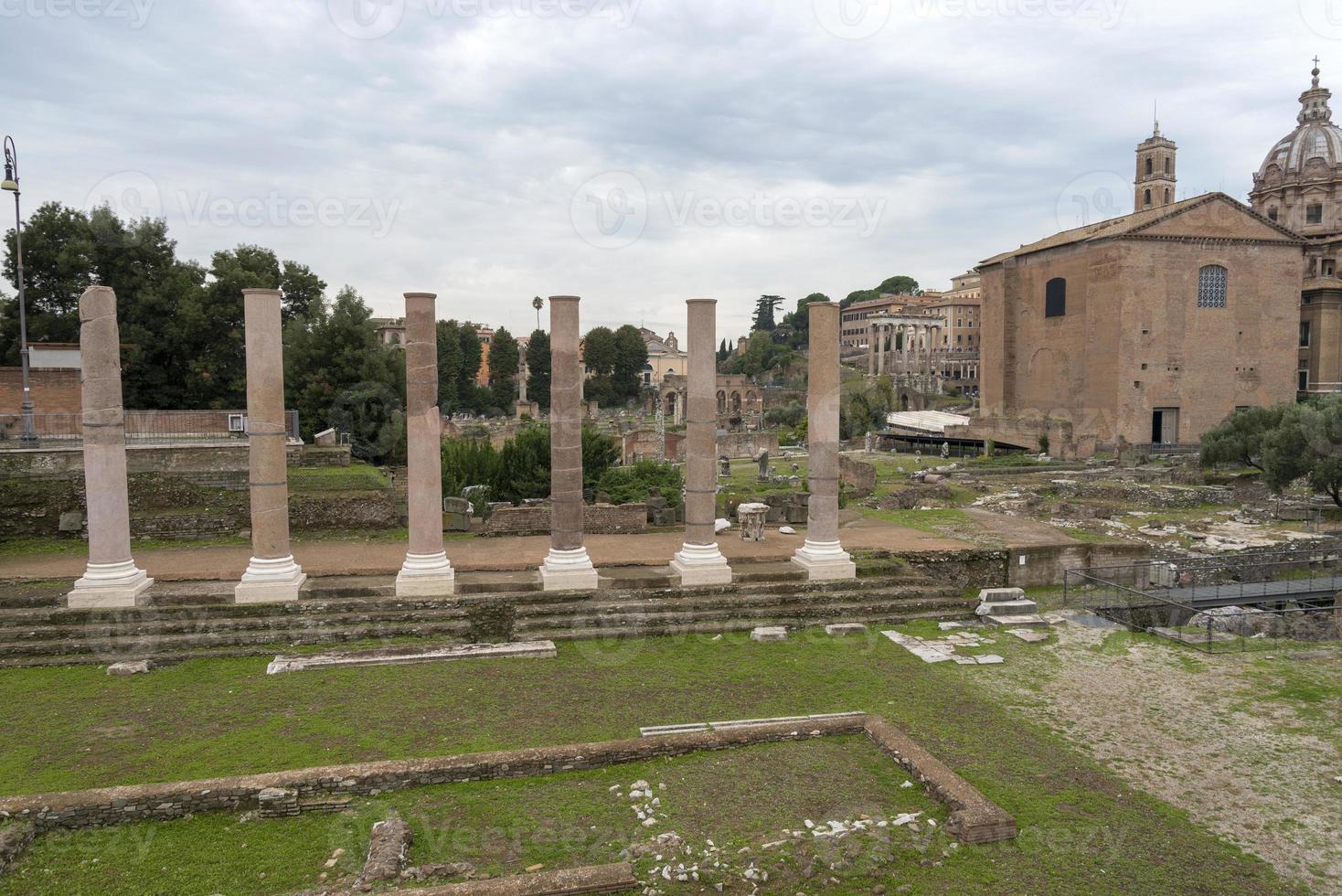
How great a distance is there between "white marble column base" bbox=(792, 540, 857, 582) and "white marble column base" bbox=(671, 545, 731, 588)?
149 centimetres

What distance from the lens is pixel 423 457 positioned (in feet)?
42.7

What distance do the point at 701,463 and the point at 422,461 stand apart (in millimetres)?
4598

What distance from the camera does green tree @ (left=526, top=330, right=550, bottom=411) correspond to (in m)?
70.8

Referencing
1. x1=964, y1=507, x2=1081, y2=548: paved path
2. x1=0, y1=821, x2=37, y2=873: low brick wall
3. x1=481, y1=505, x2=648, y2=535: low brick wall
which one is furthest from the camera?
x1=481, y1=505, x2=648, y2=535: low brick wall

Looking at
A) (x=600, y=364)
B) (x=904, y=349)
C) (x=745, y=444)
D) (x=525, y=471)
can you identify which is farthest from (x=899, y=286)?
(x=525, y=471)

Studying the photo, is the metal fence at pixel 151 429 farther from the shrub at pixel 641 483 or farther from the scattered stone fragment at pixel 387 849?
the scattered stone fragment at pixel 387 849

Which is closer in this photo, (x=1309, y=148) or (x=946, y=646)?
(x=946, y=646)

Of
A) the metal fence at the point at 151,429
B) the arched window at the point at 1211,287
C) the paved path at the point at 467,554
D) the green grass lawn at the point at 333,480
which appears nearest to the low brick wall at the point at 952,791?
the paved path at the point at 467,554

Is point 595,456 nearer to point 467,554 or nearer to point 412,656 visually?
point 467,554

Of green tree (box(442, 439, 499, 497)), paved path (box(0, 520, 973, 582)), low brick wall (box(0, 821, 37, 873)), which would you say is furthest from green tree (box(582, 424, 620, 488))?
low brick wall (box(0, 821, 37, 873))

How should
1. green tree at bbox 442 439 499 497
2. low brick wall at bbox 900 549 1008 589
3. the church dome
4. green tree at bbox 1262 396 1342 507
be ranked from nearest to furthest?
low brick wall at bbox 900 549 1008 589
green tree at bbox 442 439 499 497
green tree at bbox 1262 396 1342 507
the church dome

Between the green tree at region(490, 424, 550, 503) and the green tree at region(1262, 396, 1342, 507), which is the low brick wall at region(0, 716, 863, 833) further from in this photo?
the green tree at region(1262, 396, 1342, 507)

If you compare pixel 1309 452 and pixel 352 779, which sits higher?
pixel 1309 452

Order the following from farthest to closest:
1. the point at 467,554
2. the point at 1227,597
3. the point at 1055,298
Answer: the point at 1055,298 < the point at 467,554 < the point at 1227,597
